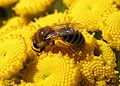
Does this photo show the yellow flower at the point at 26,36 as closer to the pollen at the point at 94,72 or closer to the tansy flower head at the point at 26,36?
the tansy flower head at the point at 26,36

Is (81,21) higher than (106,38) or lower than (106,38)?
higher

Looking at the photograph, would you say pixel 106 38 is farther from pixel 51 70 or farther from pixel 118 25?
pixel 51 70

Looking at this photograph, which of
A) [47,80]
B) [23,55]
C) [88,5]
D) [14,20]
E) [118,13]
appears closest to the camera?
[47,80]

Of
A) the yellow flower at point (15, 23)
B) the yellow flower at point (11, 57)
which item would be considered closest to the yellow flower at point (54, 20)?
the yellow flower at point (11, 57)

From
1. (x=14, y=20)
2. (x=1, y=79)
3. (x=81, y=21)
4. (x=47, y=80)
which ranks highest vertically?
(x=14, y=20)

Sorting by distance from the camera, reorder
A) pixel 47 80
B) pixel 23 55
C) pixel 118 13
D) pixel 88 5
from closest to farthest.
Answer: pixel 47 80, pixel 23 55, pixel 118 13, pixel 88 5

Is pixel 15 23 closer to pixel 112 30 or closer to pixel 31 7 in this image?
pixel 31 7

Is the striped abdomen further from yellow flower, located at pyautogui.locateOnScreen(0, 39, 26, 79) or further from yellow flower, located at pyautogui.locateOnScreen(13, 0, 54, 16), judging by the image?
yellow flower, located at pyautogui.locateOnScreen(13, 0, 54, 16)

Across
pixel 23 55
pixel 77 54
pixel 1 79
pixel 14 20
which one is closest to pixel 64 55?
pixel 77 54
